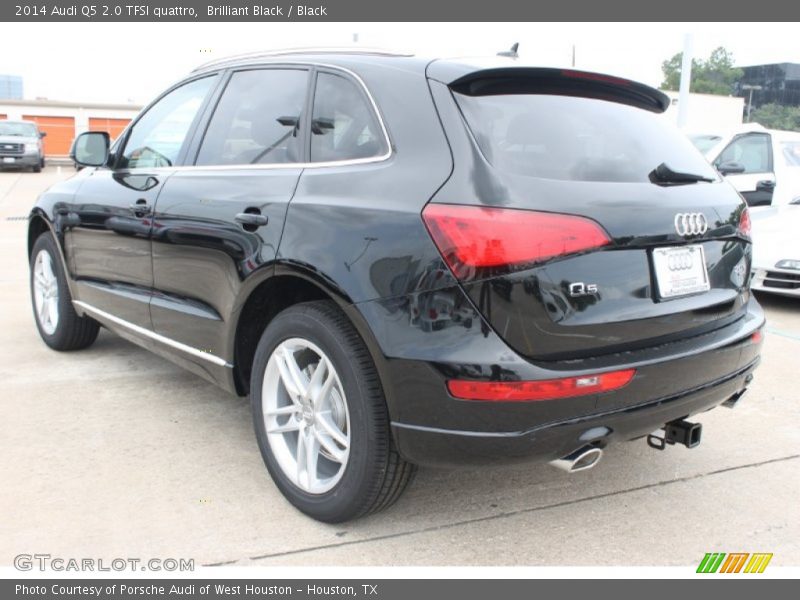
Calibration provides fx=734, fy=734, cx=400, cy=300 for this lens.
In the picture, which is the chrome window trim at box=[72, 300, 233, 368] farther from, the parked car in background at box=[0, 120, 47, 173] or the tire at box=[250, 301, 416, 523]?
the parked car in background at box=[0, 120, 47, 173]

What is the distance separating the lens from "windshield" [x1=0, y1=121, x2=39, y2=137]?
2484 cm

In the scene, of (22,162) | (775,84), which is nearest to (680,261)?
(22,162)

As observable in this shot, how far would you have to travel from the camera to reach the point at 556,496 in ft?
10.1

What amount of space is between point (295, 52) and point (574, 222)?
164 centimetres

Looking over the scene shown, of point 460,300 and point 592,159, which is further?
point 592,159

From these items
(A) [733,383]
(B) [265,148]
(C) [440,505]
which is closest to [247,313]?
(B) [265,148]

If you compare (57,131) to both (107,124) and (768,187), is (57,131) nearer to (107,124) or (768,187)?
(107,124)

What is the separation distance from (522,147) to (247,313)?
4.47 ft

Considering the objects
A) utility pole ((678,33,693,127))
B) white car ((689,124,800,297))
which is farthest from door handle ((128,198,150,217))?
utility pole ((678,33,693,127))

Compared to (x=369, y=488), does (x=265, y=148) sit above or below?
above

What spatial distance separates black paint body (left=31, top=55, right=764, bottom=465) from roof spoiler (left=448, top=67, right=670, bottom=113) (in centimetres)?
7

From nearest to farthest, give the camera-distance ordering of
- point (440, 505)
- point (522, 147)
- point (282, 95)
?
point (522, 147), point (440, 505), point (282, 95)
